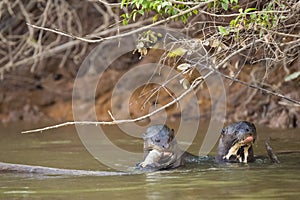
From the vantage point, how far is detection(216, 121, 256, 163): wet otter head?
4508mm

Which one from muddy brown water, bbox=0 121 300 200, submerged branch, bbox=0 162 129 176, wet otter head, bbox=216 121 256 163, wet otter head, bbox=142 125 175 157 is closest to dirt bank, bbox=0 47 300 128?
muddy brown water, bbox=0 121 300 200

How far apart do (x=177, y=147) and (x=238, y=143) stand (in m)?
0.39

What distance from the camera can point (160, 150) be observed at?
14.4 feet

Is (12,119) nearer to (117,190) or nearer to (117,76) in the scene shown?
Answer: (117,76)

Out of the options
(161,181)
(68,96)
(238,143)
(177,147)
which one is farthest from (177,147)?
(68,96)

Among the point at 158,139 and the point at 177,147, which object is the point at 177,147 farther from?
the point at 158,139

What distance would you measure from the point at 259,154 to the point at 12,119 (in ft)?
14.8

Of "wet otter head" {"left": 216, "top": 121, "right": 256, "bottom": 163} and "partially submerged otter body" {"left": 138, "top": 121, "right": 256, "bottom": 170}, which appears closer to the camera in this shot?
"partially submerged otter body" {"left": 138, "top": 121, "right": 256, "bottom": 170}

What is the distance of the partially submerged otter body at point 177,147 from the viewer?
4344 mm

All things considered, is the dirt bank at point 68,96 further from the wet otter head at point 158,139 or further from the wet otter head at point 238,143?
the wet otter head at point 158,139

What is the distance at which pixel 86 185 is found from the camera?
11.9ft

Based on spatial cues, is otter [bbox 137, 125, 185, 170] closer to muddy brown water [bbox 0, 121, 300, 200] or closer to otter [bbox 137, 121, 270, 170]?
otter [bbox 137, 121, 270, 170]

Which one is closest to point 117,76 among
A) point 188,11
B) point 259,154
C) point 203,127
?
point 203,127

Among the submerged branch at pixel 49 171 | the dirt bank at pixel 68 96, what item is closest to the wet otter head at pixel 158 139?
the submerged branch at pixel 49 171
